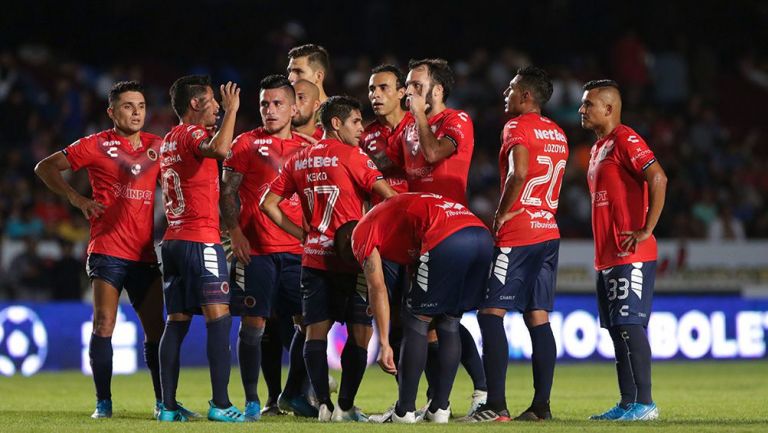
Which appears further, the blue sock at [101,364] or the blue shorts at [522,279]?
the blue sock at [101,364]

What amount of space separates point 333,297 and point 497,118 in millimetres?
13664

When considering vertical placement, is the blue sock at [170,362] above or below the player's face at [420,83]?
below

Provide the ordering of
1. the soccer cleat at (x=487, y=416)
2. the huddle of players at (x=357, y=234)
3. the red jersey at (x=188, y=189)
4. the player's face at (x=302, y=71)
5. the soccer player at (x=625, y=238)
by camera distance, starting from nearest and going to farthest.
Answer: the huddle of players at (x=357, y=234) < the soccer cleat at (x=487, y=416) < the red jersey at (x=188, y=189) < the soccer player at (x=625, y=238) < the player's face at (x=302, y=71)

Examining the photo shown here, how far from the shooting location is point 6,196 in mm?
19500

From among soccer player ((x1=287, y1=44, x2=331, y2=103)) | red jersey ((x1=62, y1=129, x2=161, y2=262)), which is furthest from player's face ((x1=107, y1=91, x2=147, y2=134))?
soccer player ((x1=287, y1=44, x2=331, y2=103))

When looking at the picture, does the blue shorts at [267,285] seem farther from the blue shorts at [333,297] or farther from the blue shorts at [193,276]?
the blue shorts at [333,297]

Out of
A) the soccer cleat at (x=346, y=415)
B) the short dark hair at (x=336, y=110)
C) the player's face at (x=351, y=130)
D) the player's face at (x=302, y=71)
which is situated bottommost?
the soccer cleat at (x=346, y=415)

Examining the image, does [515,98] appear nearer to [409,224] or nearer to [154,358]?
[409,224]

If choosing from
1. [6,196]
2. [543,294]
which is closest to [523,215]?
[543,294]

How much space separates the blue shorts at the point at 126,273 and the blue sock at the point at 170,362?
720 millimetres

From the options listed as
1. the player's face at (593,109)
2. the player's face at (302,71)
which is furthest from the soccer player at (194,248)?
the player's face at (593,109)

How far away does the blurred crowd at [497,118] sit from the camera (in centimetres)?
1955

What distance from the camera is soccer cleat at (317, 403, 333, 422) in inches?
380

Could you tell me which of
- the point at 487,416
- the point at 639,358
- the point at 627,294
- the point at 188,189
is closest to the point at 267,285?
the point at 188,189
